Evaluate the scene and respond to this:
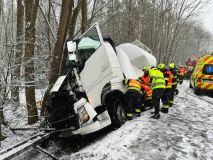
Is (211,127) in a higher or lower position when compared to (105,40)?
lower

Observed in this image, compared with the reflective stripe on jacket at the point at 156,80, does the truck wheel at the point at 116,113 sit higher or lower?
lower

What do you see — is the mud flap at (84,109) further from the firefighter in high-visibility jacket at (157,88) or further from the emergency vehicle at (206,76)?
the emergency vehicle at (206,76)

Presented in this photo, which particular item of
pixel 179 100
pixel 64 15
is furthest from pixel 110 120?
pixel 179 100

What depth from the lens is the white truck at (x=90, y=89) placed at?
19.8ft

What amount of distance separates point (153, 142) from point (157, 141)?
115mm

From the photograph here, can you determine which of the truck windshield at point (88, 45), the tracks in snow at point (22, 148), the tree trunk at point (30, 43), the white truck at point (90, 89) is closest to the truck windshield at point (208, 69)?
the white truck at point (90, 89)

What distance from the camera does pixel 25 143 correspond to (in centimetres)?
537

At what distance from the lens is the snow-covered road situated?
16.8ft

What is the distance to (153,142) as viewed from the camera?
5.68 m

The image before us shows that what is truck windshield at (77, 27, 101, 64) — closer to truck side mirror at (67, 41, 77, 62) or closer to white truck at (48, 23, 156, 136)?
white truck at (48, 23, 156, 136)

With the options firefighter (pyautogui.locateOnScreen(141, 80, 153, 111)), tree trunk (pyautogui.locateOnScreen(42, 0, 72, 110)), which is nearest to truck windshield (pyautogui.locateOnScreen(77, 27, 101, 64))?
tree trunk (pyautogui.locateOnScreen(42, 0, 72, 110))

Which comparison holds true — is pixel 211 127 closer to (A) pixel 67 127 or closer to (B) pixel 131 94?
(B) pixel 131 94

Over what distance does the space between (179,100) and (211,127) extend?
387cm

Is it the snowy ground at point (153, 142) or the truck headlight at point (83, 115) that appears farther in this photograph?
the truck headlight at point (83, 115)
